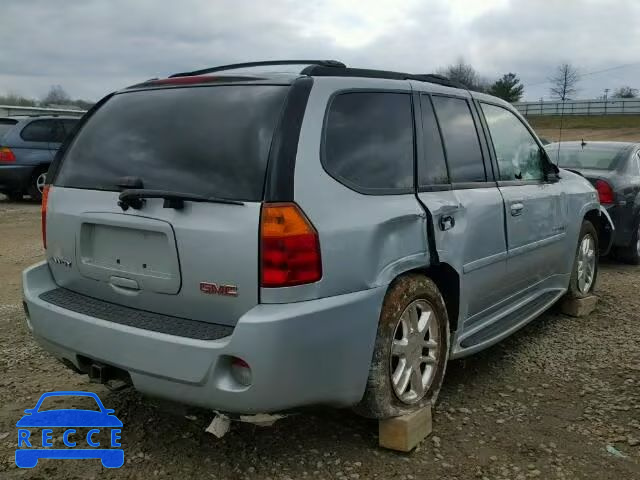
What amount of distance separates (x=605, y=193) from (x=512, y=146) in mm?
3313

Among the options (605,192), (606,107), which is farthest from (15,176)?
(606,107)

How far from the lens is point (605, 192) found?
699cm

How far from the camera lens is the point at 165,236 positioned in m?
2.60

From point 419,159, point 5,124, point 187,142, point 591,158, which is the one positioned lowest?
point 591,158

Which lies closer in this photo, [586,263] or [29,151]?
[586,263]

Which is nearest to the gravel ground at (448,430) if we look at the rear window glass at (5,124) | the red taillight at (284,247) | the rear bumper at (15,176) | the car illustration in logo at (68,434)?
the car illustration in logo at (68,434)

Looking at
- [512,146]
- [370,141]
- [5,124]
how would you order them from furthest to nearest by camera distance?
1. [5,124]
2. [512,146]
3. [370,141]

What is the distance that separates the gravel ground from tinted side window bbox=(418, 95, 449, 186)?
1.27 m

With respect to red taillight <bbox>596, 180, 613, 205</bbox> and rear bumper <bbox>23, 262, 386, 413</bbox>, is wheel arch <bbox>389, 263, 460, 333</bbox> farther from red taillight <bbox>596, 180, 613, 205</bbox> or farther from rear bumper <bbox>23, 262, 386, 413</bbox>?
red taillight <bbox>596, 180, 613, 205</bbox>

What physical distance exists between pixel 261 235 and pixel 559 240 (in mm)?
2980

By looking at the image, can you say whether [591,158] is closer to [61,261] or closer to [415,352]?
[415,352]

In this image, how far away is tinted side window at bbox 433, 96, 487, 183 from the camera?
3.47 meters

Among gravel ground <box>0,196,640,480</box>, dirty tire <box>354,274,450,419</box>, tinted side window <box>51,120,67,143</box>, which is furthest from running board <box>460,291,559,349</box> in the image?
tinted side window <box>51,120,67,143</box>

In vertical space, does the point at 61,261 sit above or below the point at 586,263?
above
